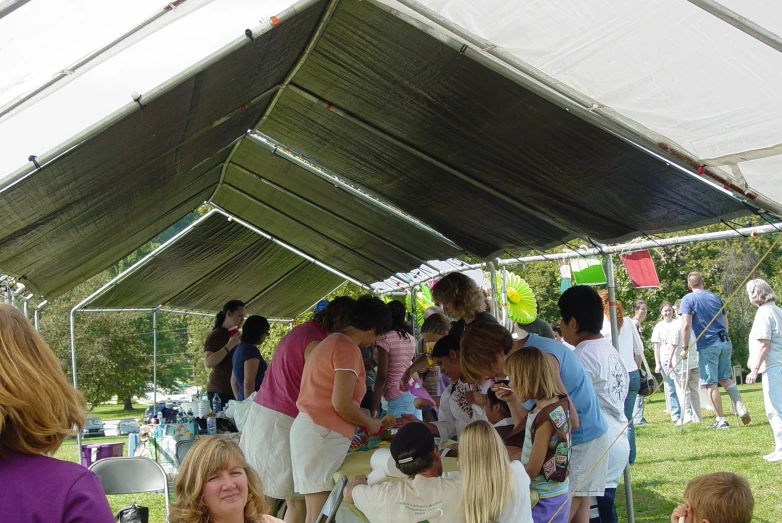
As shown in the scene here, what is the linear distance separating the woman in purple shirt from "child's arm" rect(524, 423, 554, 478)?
6.61 feet

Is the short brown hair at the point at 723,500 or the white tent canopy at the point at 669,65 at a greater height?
the white tent canopy at the point at 669,65

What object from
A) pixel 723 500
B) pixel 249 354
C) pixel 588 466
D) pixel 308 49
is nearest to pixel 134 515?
pixel 723 500

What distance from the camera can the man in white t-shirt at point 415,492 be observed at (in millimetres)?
2746

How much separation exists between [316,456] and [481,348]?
977 mm

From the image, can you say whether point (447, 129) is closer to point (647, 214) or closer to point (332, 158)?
point (647, 214)

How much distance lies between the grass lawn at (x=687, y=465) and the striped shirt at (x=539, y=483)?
271 centimetres

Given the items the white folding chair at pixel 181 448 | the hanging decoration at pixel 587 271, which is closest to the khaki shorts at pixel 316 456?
the white folding chair at pixel 181 448

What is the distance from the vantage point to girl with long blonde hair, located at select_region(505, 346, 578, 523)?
3033 mm

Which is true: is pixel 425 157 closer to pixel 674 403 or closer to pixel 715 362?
pixel 715 362

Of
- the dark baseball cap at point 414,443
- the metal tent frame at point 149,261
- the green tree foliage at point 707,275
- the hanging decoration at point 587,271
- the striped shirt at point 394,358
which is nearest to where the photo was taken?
the dark baseball cap at point 414,443

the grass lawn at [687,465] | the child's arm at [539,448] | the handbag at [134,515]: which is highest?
the child's arm at [539,448]

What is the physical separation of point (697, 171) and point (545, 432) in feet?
3.73

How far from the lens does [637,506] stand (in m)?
5.99

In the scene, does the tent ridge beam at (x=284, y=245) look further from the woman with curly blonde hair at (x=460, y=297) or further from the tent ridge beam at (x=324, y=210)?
the woman with curly blonde hair at (x=460, y=297)
